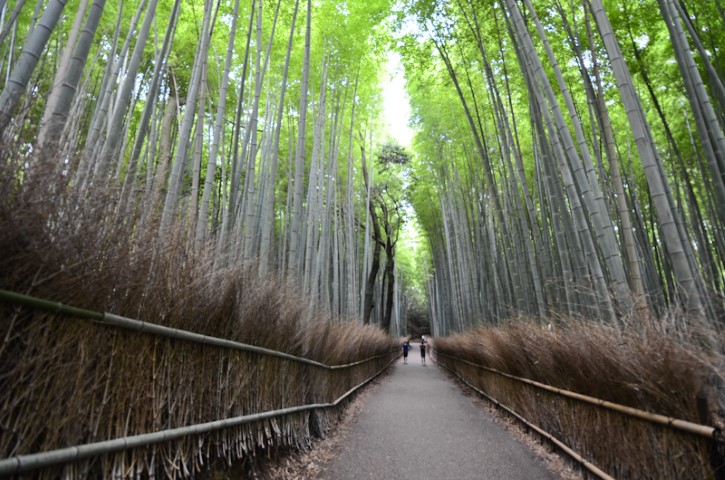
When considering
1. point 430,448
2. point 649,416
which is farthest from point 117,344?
point 430,448

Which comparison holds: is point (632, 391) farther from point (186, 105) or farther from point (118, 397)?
point (186, 105)

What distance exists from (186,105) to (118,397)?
2.49 meters

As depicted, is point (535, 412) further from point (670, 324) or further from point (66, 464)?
point (66, 464)

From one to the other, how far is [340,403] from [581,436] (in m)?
2.84

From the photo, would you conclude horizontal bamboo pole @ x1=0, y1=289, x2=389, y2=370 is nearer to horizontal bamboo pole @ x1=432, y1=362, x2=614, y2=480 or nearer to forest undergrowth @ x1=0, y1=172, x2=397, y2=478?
forest undergrowth @ x1=0, y1=172, x2=397, y2=478

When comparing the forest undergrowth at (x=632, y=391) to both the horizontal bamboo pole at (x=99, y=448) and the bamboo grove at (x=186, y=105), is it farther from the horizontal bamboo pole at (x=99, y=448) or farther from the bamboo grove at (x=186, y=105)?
the bamboo grove at (x=186, y=105)

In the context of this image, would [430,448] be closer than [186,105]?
No

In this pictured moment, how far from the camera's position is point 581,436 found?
7.98ft

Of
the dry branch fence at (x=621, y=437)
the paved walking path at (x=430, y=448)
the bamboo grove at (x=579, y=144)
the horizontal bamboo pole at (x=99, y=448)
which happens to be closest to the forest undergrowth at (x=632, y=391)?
the dry branch fence at (x=621, y=437)

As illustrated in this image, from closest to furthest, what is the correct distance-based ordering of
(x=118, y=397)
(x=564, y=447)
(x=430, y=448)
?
(x=118, y=397) → (x=564, y=447) → (x=430, y=448)

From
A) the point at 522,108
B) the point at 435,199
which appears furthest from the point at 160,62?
the point at 435,199

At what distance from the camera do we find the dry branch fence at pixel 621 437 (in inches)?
54.7

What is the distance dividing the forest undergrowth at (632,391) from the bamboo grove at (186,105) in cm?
206

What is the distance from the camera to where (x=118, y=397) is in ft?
4.31
